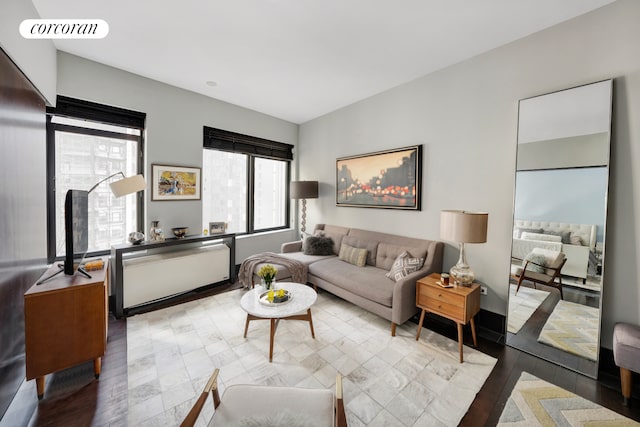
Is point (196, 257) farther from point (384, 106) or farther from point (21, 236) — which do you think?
point (384, 106)

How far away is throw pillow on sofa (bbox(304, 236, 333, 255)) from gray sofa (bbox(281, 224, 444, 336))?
2.7 inches

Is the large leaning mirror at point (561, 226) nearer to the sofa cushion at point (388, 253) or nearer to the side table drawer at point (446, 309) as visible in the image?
the side table drawer at point (446, 309)

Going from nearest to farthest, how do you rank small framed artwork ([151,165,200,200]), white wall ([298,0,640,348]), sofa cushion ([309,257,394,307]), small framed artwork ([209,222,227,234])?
white wall ([298,0,640,348])
sofa cushion ([309,257,394,307])
small framed artwork ([151,165,200,200])
small framed artwork ([209,222,227,234])

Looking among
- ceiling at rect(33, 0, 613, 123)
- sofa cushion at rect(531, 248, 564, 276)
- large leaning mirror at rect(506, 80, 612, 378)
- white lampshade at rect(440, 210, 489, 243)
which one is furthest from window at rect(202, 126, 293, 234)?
sofa cushion at rect(531, 248, 564, 276)

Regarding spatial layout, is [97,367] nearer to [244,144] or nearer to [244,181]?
[244,181]

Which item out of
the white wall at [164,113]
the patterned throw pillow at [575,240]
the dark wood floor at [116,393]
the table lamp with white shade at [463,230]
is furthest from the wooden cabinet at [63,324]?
the patterned throw pillow at [575,240]

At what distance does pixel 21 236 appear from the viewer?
182 centimetres

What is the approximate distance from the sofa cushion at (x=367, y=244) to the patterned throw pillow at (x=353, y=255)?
0.30 ft

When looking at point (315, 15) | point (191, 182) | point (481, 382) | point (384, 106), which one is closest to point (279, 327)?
point (481, 382)

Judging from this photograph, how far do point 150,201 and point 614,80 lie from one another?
4860 millimetres

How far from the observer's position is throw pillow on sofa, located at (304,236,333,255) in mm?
3881

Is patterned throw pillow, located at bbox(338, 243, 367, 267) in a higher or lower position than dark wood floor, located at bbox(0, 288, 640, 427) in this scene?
higher

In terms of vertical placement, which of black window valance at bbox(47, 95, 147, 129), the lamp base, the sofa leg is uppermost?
black window valance at bbox(47, 95, 147, 129)

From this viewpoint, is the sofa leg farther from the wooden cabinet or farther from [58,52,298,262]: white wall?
[58,52,298,262]: white wall
